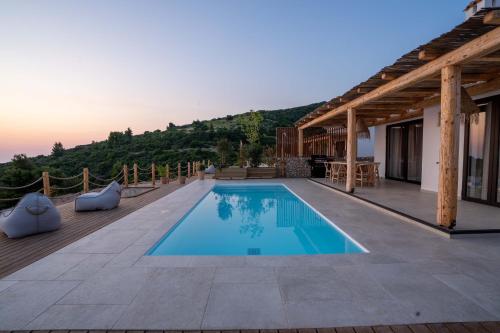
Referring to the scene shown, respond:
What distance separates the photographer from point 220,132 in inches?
1326

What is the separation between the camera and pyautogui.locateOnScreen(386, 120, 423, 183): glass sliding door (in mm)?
9586

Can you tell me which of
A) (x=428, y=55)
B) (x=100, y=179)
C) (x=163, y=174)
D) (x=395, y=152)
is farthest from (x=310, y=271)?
(x=163, y=174)

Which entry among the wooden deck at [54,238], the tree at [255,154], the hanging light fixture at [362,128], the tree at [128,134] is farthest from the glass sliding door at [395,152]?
the tree at [128,134]

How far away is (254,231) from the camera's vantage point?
17.2 feet

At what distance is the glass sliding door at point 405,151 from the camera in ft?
31.4

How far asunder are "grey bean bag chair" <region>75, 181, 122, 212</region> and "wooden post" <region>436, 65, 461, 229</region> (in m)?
6.81

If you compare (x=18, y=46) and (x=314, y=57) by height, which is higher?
(x=314, y=57)

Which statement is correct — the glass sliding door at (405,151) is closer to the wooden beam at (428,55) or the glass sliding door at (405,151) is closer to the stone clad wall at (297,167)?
the stone clad wall at (297,167)

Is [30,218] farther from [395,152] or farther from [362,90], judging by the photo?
[395,152]

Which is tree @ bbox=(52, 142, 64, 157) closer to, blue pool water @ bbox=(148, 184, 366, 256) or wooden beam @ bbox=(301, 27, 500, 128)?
blue pool water @ bbox=(148, 184, 366, 256)

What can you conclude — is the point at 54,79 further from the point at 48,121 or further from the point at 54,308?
the point at 54,308

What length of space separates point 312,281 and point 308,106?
40113 mm

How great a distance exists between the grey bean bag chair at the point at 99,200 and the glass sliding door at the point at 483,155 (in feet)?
27.4

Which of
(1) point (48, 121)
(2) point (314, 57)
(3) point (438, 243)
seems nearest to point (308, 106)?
(2) point (314, 57)
